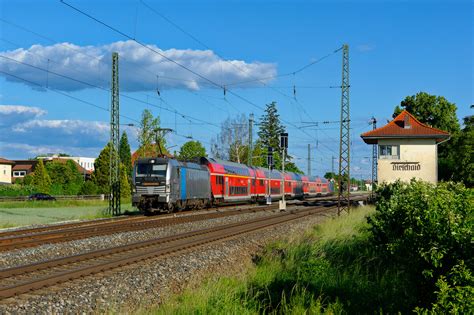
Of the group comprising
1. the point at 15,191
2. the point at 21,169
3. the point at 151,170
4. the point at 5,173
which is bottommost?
the point at 15,191

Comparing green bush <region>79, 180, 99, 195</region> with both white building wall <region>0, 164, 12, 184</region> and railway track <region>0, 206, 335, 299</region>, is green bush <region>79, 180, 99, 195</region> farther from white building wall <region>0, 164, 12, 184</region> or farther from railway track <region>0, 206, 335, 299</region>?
white building wall <region>0, 164, 12, 184</region>

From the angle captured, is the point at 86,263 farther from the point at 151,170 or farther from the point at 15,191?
the point at 15,191

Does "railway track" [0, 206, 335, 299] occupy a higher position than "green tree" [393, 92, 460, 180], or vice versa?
"green tree" [393, 92, 460, 180]

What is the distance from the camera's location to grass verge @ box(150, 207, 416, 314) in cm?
838

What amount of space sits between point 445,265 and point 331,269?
5.24m

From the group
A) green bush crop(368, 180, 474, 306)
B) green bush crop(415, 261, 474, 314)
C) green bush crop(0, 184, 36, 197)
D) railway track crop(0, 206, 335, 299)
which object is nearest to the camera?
green bush crop(415, 261, 474, 314)

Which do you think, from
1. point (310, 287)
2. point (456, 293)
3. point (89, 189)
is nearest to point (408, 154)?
point (310, 287)

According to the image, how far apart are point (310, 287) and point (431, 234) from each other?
3.73 meters

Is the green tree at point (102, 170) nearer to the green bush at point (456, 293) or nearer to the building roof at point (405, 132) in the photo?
the building roof at point (405, 132)

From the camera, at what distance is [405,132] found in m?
48.8

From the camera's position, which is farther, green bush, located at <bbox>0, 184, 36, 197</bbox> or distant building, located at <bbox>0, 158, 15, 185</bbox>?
distant building, located at <bbox>0, 158, 15, 185</bbox>

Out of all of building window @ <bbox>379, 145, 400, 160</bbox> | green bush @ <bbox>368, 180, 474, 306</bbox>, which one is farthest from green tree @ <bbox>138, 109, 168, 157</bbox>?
green bush @ <bbox>368, 180, 474, 306</bbox>

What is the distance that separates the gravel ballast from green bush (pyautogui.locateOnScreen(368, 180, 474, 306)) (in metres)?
4.41

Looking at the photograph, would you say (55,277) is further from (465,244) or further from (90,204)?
(90,204)
